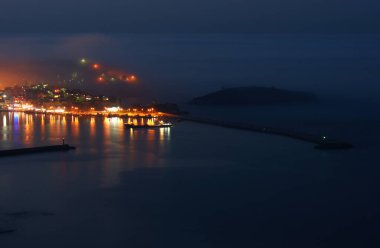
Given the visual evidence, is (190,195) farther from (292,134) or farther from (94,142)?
(292,134)

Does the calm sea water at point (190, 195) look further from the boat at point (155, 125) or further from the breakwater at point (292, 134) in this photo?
the boat at point (155, 125)

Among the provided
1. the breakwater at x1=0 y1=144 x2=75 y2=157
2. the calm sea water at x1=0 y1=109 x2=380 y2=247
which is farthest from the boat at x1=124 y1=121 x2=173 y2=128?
the breakwater at x1=0 y1=144 x2=75 y2=157

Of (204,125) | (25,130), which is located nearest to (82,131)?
(25,130)

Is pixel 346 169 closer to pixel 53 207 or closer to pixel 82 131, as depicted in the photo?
pixel 53 207

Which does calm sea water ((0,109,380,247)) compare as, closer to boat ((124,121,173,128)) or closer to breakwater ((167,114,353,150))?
breakwater ((167,114,353,150))

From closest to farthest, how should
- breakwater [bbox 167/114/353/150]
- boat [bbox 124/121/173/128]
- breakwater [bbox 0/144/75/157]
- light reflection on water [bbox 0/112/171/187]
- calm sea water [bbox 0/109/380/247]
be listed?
calm sea water [bbox 0/109/380/247] → light reflection on water [bbox 0/112/171/187] → breakwater [bbox 0/144/75/157] → breakwater [bbox 167/114/353/150] → boat [bbox 124/121/173/128]

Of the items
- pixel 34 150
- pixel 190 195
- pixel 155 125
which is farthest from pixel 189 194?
pixel 155 125

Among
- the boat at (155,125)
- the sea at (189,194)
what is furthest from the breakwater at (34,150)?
the boat at (155,125)
